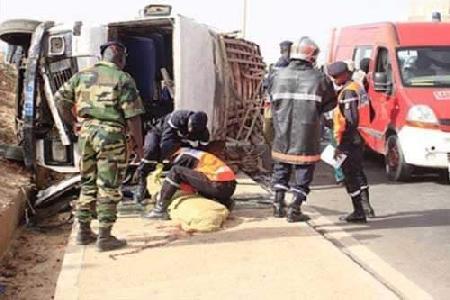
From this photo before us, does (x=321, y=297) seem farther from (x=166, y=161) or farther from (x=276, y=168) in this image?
(x=166, y=161)

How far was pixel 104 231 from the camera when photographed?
642cm

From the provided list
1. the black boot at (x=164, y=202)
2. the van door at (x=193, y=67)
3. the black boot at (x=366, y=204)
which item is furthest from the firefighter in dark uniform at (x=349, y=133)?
the van door at (x=193, y=67)

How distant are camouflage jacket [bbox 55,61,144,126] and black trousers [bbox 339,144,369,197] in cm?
230

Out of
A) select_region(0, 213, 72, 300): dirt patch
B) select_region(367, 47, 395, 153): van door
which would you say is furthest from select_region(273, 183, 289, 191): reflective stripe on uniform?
select_region(367, 47, 395, 153): van door

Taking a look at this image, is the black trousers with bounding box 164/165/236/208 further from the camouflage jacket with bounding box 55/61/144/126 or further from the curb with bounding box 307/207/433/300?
the camouflage jacket with bounding box 55/61/144/126

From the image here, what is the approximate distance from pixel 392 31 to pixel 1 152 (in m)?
5.59

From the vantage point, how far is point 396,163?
10492 mm

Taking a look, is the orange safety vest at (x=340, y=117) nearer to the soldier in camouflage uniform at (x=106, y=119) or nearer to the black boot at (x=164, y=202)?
the black boot at (x=164, y=202)

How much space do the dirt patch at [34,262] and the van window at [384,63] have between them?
15.9ft

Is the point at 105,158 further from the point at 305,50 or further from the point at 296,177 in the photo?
the point at 305,50

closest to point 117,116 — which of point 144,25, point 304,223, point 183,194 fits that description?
point 183,194

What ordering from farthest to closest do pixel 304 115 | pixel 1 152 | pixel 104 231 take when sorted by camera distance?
1. pixel 1 152
2. pixel 304 115
3. pixel 104 231

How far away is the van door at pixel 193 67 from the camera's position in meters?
8.81

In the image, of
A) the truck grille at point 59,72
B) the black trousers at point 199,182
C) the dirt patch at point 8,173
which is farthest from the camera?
the truck grille at point 59,72
